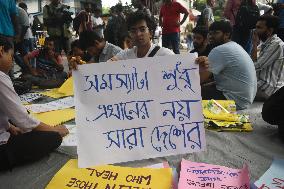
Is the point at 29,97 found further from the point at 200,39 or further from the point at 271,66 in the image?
the point at 271,66

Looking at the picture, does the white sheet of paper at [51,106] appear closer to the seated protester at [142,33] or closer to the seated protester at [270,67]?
the seated protester at [142,33]

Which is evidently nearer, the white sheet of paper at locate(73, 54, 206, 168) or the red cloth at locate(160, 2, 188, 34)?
the white sheet of paper at locate(73, 54, 206, 168)

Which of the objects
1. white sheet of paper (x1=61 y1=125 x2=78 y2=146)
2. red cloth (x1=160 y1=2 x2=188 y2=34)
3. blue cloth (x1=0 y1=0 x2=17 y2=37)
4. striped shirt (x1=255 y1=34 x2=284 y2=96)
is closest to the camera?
white sheet of paper (x1=61 y1=125 x2=78 y2=146)

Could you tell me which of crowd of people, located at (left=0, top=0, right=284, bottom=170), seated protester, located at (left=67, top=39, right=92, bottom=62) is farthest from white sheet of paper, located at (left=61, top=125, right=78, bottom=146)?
seated protester, located at (left=67, top=39, right=92, bottom=62)

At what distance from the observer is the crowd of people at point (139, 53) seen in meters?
1.96

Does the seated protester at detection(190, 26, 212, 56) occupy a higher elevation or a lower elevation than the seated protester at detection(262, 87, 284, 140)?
higher

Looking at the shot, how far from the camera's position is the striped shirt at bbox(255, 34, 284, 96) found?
3.29m

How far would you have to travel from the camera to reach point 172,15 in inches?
219

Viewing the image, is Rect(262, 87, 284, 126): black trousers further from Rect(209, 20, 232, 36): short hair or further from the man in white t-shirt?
the man in white t-shirt

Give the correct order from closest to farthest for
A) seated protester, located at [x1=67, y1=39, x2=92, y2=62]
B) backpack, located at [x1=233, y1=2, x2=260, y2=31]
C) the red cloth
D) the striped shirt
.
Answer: the striped shirt, seated protester, located at [x1=67, y1=39, x2=92, y2=62], backpack, located at [x1=233, y1=2, x2=260, y2=31], the red cloth

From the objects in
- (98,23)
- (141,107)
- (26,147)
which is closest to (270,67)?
(141,107)

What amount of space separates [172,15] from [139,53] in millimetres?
3135

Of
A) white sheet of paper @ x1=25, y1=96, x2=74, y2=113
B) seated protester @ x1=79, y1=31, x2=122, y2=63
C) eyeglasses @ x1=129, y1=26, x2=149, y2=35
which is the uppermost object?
eyeglasses @ x1=129, y1=26, x2=149, y2=35

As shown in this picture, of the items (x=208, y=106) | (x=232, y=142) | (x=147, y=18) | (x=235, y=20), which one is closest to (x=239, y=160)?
(x=232, y=142)
